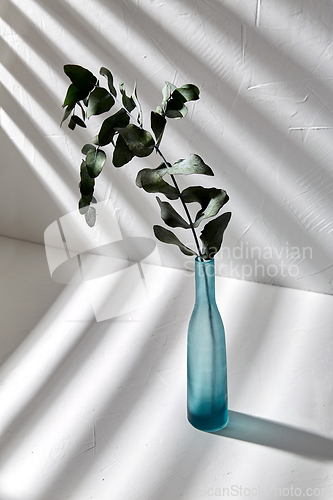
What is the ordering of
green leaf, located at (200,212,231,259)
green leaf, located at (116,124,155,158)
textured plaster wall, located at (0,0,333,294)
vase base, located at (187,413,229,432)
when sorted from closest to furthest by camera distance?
green leaf, located at (116,124,155,158), green leaf, located at (200,212,231,259), vase base, located at (187,413,229,432), textured plaster wall, located at (0,0,333,294)

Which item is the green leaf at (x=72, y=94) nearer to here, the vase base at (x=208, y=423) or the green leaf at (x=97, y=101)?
the green leaf at (x=97, y=101)

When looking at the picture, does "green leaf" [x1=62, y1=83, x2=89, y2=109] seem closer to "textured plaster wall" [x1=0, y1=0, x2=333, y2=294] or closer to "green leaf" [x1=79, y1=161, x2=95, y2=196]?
"green leaf" [x1=79, y1=161, x2=95, y2=196]

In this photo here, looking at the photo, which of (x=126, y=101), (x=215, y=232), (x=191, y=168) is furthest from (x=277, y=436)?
(x=126, y=101)

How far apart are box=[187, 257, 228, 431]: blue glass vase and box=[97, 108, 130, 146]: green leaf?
0.23m

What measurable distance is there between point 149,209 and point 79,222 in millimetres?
259

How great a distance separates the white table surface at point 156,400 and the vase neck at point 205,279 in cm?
→ 26

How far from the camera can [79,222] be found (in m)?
1.60

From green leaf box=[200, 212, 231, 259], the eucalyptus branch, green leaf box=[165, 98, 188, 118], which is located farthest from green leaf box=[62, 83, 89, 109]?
green leaf box=[200, 212, 231, 259]

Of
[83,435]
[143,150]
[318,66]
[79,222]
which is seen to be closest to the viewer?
[143,150]

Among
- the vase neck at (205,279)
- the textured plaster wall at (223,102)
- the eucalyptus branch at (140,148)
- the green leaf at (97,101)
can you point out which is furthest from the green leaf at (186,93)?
the textured plaster wall at (223,102)

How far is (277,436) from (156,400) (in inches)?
9.4

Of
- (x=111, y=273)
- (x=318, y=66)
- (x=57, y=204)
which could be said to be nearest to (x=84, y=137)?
(x=57, y=204)

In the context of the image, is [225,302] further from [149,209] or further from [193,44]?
[193,44]

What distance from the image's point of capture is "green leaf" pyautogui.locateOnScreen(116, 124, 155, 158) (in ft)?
2.21
